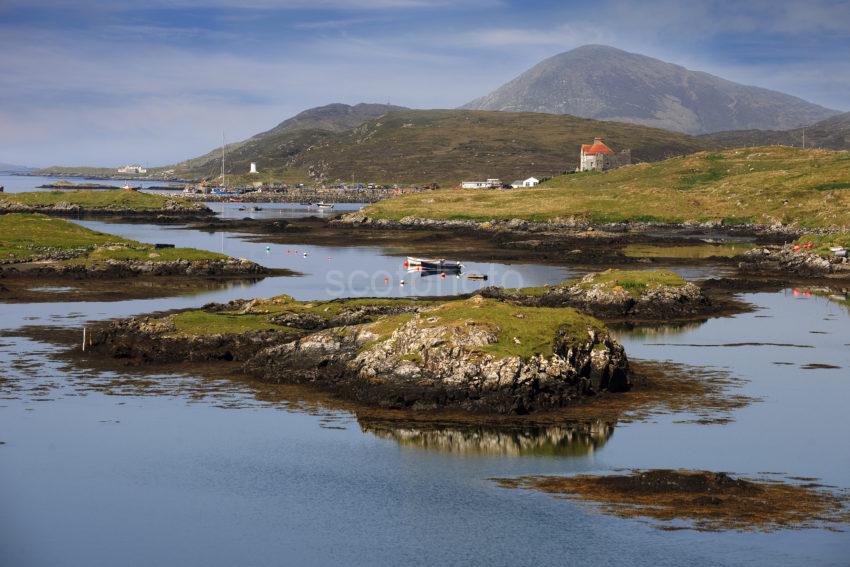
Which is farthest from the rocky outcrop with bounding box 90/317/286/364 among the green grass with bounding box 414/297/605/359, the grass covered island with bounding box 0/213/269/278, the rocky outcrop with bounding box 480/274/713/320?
the grass covered island with bounding box 0/213/269/278

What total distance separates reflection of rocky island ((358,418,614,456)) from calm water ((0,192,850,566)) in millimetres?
131

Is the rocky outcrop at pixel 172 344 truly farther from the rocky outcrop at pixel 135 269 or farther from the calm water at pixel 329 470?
the rocky outcrop at pixel 135 269

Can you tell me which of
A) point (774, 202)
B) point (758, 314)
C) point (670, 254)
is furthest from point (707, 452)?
point (774, 202)

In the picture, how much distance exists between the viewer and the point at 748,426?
4688 centimetres

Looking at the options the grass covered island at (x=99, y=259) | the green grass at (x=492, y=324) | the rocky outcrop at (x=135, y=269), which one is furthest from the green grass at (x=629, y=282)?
the grass covered island at (x=99, y=259)

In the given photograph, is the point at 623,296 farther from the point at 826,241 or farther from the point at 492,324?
the point at 826,241

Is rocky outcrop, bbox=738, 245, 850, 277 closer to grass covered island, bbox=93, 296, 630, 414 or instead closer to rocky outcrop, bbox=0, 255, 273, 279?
rocky outcrop, bbox=0, 255, 273, 279

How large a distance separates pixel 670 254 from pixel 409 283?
44769 millimetres

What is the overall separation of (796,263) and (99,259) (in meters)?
76.5

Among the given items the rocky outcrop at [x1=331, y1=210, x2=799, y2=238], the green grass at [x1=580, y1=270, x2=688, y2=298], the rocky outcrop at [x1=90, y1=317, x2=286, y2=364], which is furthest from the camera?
the rocky outcrop at [x1=331, y1=210, x2=799, y2=238]

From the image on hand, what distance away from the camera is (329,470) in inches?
1567

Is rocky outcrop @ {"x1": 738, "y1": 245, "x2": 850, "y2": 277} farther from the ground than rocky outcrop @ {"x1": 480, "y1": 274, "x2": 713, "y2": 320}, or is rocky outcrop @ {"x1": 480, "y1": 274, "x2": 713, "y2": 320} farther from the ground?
rocky outcrop @ {"x1": 738, "y1": 245, "x2": 850, "y2": 277}

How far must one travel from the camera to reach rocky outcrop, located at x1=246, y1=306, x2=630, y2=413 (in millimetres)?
48094

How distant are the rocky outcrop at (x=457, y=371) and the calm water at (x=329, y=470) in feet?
8.82
